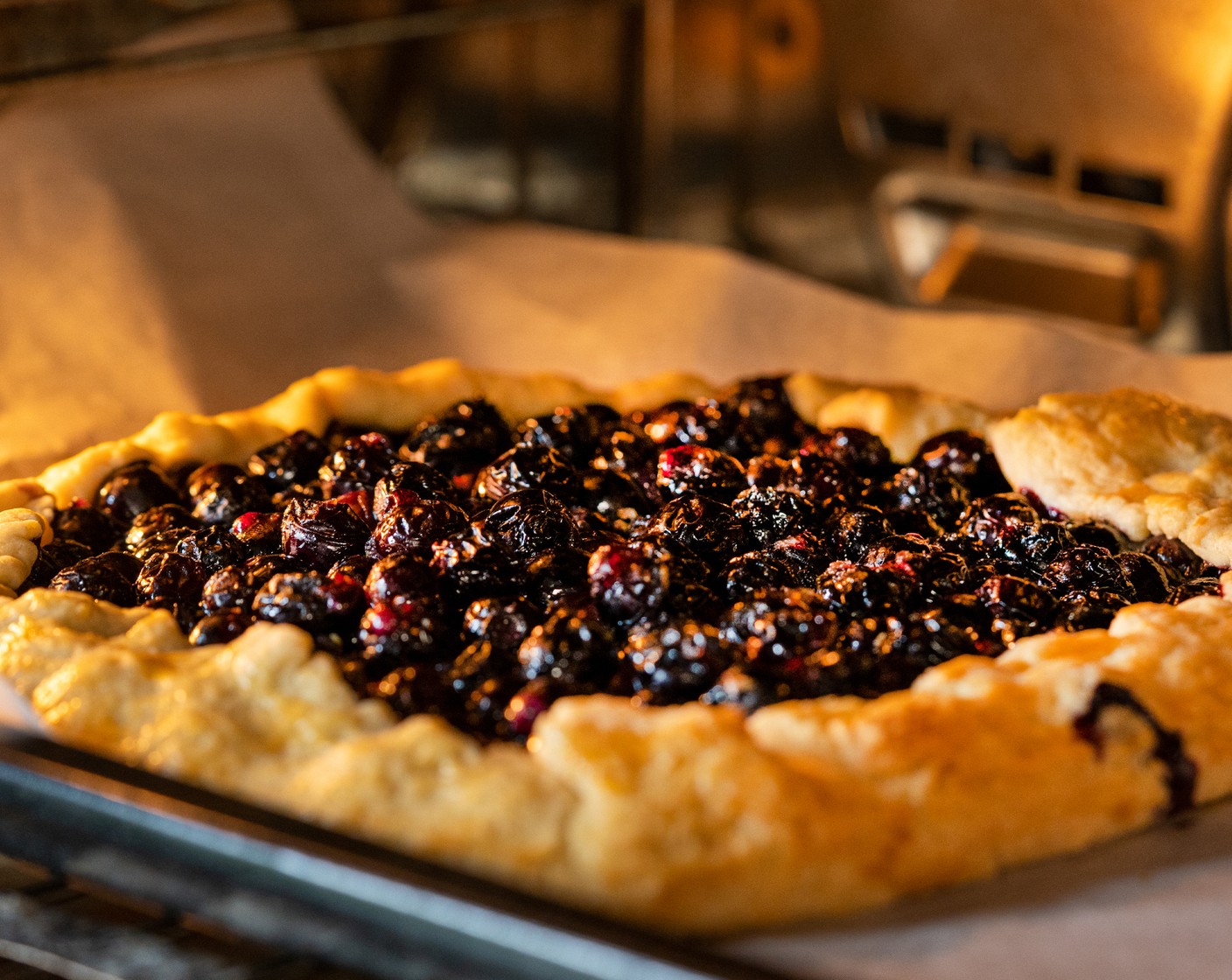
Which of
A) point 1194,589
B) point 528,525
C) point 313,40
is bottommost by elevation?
point 1194,589

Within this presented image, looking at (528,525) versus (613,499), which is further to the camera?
(613,499)

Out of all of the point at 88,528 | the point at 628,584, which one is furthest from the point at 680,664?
the point at 88,528

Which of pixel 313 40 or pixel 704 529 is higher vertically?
pixel 313 40

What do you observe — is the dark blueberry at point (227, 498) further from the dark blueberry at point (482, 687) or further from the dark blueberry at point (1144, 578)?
the dark blueberry at point (1144, 578)

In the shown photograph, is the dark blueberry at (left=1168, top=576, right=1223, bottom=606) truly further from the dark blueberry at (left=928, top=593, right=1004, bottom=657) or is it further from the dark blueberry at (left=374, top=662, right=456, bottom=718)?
the dark blueberry at (left=374, top=662, right=456, bottom=718)

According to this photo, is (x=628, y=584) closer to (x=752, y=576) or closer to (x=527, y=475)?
(x=752, y=576)

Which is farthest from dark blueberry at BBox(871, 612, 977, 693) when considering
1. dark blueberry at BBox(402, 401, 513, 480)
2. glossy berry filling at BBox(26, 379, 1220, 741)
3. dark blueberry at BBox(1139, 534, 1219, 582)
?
dark blueberry at BBox(402, 401, 513, 480)
